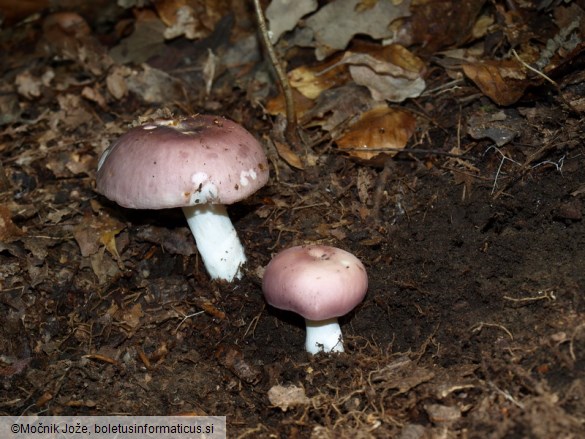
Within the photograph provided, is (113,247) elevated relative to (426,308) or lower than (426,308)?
elevated

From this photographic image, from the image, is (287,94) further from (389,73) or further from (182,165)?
(182,165)

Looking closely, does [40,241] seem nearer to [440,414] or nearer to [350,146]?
[350,146]

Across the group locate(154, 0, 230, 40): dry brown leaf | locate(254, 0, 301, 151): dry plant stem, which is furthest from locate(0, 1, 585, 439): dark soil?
locate(154, 0, 230, 40): dry brown leaf

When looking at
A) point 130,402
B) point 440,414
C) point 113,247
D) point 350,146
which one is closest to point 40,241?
point 113,247

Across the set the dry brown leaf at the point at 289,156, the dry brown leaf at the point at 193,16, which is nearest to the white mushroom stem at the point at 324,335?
the dry brown leaf at the point at 289,156

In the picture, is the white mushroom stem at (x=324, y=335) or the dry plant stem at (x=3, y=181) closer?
the white mushroom stem at (x=324, y=335)

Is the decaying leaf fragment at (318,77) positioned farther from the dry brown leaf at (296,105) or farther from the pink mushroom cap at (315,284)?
the pink mushroom cap at (315,284)
